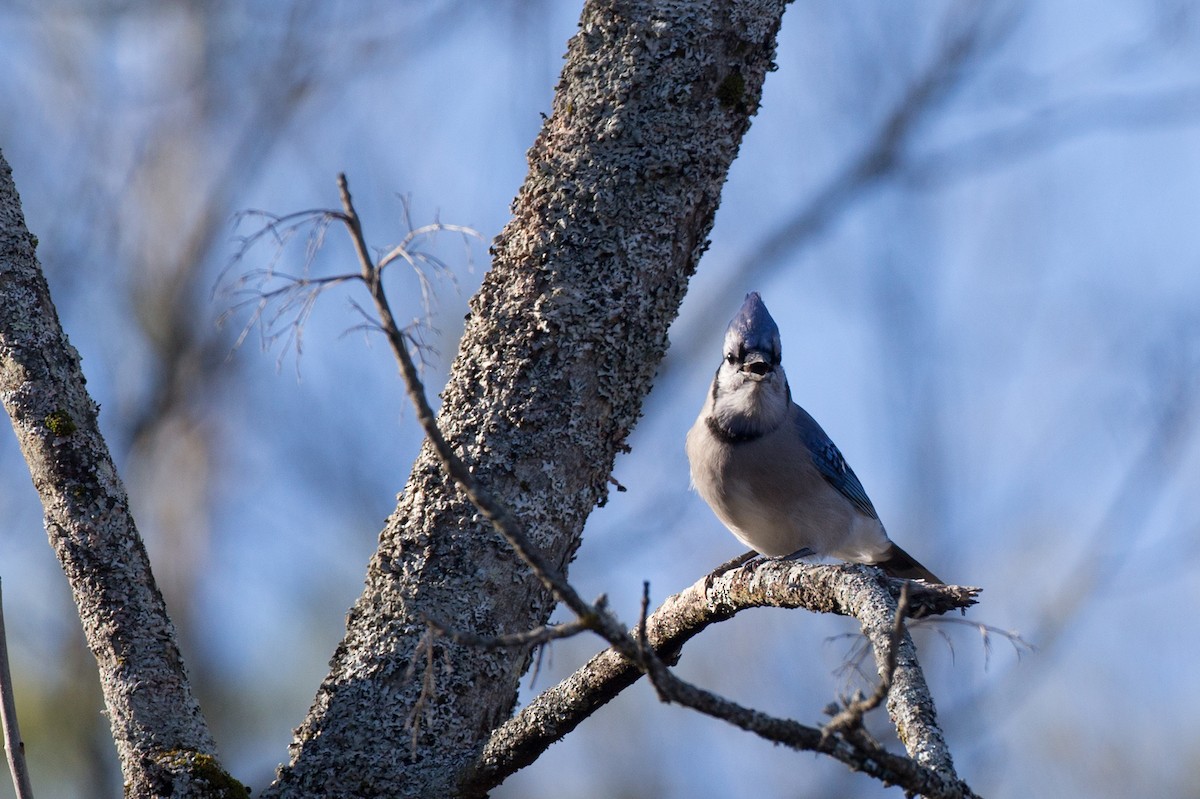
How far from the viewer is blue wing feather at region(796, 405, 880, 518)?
3.92m

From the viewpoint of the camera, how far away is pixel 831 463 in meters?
4.00

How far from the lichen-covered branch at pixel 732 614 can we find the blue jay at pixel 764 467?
1.47 metres

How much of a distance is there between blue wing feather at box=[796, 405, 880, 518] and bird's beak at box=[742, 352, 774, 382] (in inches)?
15.4

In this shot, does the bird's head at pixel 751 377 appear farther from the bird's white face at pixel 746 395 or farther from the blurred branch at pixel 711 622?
the blurred branch at pixel 711 622

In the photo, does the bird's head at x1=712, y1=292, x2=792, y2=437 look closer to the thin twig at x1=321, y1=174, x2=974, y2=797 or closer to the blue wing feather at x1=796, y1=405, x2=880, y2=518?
the blue wing feather at x1=796, y1=405, x2=880, y2=518

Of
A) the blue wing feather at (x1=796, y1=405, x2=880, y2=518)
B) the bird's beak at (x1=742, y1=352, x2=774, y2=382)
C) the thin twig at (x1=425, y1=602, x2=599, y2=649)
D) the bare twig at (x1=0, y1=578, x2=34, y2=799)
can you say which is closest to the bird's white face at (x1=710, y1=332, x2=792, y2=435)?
the bird's beak at (x1=742, y1=352, x2=774, y2=382)

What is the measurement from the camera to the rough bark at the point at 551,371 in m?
2.11

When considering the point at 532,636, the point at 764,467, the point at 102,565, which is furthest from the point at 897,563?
the point at 532,636

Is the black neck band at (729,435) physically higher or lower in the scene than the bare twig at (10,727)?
higher

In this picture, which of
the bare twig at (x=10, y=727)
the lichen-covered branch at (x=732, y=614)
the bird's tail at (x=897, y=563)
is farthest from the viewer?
the bird's tail at (x=897, y=563)

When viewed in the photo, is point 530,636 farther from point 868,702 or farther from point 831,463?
point 831,463

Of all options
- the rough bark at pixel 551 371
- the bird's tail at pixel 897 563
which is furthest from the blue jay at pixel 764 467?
the rough bark at pixel 551 371

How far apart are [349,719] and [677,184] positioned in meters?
1.11

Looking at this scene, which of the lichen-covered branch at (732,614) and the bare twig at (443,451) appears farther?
the lichen-covered branch at (732,614)
